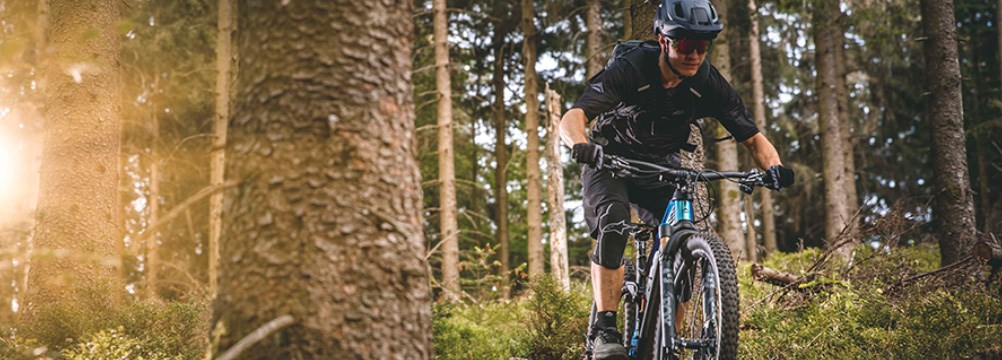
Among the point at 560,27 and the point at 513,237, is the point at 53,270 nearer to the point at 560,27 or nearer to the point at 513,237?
the point at 560,27

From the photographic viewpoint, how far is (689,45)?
3914 millimetres

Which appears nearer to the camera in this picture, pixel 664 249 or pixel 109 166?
pixel 664 249

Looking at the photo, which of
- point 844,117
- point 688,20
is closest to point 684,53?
point 688,20

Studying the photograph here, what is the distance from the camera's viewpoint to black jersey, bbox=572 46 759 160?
13.4ft

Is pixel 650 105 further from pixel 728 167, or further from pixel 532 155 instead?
pixel 532 155

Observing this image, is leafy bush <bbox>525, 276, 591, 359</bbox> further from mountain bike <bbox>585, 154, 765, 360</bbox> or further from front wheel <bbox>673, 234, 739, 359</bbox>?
front wheel <bbox>673, 234, 739, 359</bbox>

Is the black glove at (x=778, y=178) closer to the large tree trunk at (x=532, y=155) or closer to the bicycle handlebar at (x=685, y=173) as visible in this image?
the bicycle handlebar at (x=685, y=173)

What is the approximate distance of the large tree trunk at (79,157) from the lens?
6824 millimetres

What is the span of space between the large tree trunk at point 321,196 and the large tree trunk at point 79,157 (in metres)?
5.05

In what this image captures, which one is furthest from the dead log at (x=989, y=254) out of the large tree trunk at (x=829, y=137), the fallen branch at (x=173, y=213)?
the large tree trunk at (x=829, y=137)

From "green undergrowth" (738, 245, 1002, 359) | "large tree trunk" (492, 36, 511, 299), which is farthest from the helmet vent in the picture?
"large tree trunk" (492, 36, 511, 299)

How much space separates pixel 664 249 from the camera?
363cm

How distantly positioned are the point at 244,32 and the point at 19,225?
11.9 metres

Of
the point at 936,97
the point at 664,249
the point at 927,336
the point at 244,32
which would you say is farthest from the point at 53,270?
the point at 936,97
